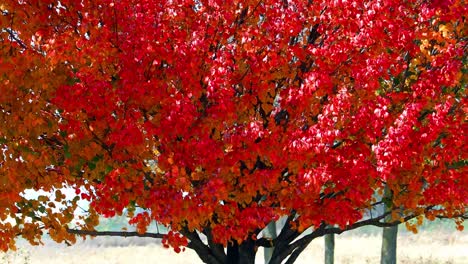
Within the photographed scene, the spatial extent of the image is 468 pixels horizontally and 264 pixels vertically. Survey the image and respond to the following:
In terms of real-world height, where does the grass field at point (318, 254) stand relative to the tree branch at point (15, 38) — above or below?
above

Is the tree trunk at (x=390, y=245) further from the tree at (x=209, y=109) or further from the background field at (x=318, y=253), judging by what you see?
the background field at (x=318, y=253)

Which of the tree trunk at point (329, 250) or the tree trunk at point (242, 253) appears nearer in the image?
the tree trunk at point (242, 253)

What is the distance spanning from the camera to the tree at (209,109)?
13.7 meters

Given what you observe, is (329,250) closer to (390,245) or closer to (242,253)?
(390,245)

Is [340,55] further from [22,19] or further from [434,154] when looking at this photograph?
[22,19]

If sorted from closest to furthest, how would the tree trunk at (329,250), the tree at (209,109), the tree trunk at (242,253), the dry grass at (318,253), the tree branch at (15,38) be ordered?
the tree at (209,109)
the tree branch at (15,38)
the tree trunk at (242,253)
the tree trunk at (329,250)
the dry grass at (318,253)

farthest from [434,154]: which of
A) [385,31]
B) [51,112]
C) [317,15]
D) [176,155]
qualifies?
[51,112]

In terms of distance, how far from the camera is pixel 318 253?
43.1 meters

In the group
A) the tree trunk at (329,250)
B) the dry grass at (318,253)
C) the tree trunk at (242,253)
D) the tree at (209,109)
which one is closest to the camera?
the tree at (209,109)

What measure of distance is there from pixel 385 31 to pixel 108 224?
240ft

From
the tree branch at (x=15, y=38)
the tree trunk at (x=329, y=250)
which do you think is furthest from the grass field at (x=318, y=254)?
the tree branch at (x=15, y=38)

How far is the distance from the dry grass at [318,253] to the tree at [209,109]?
2344 centimetres

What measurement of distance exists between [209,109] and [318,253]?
3051 centimetres

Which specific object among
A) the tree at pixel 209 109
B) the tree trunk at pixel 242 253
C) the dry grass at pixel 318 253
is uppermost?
the dry grass at pixel 318 253
